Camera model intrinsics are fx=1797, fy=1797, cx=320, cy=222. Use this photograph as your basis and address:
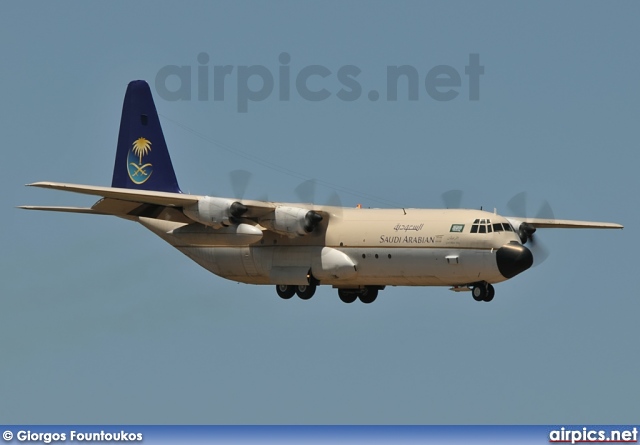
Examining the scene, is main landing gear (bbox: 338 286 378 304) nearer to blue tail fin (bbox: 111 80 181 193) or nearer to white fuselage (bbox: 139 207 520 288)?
white fuselage (bbox: 139 207 520 288)

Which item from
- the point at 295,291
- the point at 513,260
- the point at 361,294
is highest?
the point at 361,294

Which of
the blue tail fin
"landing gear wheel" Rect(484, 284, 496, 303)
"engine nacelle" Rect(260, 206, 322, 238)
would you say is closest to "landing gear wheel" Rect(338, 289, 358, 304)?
"engine nacelle" Rect(260, 206, 322, 238)

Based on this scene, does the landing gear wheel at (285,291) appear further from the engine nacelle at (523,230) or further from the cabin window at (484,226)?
the engine nacelle at (523,230)

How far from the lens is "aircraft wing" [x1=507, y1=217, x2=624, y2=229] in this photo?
190ft

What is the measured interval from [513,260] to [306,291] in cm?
741

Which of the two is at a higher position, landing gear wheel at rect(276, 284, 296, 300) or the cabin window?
the cabin window

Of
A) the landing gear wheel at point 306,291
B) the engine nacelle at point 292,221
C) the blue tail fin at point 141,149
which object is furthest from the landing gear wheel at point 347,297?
the blue tail fin at point 141,149

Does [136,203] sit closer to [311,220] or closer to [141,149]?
[141,149]

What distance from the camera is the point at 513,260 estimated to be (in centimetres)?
5309

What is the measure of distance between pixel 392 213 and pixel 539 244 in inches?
192

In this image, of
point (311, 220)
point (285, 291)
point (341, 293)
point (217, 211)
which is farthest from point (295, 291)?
point (217, 211)

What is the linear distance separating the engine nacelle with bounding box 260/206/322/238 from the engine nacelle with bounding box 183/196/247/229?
1.05 m

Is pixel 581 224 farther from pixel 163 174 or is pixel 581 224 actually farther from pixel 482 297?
pixel 163 174

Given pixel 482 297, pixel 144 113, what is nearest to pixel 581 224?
pixel 482 297
